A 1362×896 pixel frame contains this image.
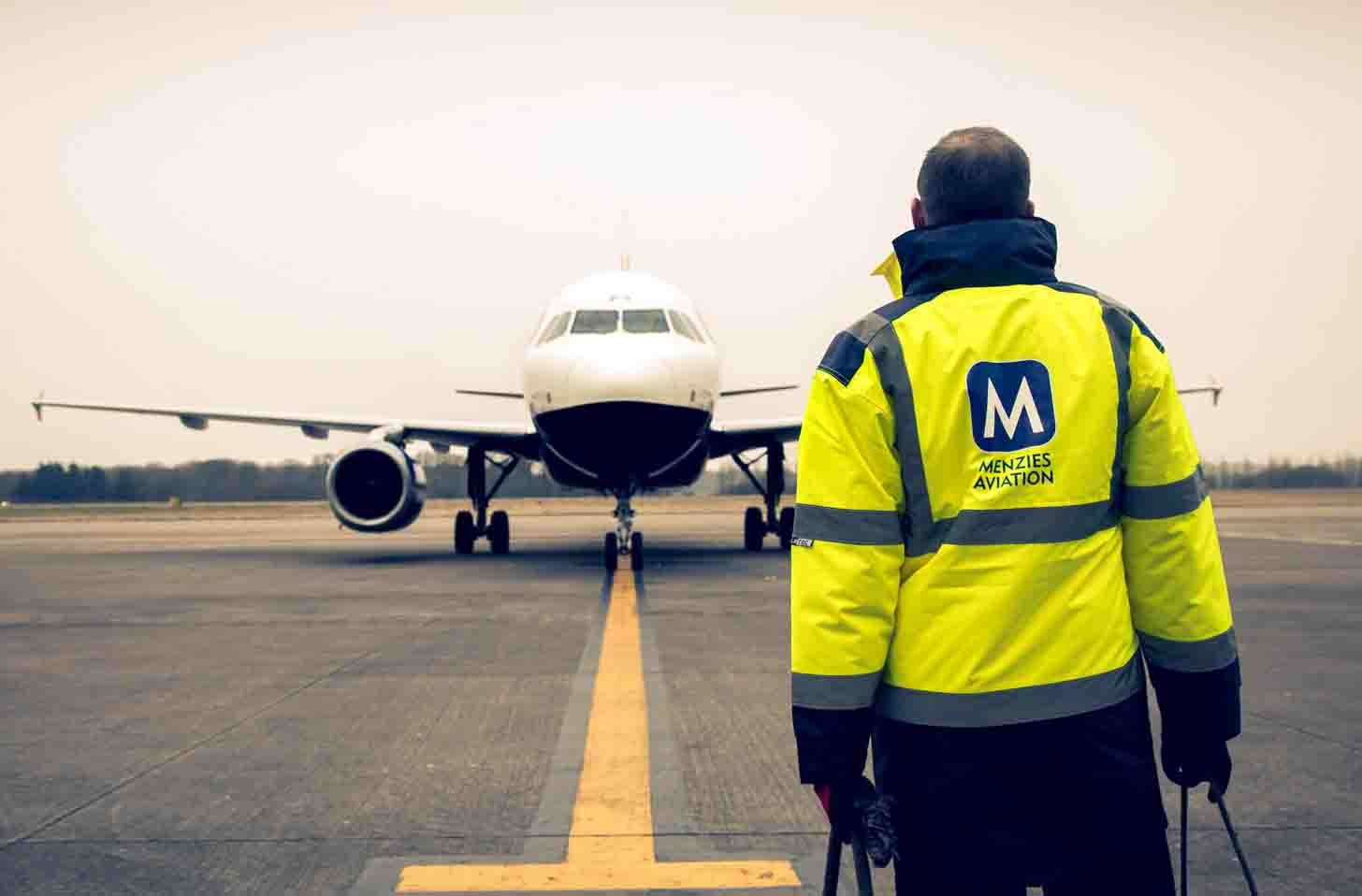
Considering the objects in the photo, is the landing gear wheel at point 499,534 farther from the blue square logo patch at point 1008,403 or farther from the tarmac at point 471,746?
the blue square logo patch at point 1008,403

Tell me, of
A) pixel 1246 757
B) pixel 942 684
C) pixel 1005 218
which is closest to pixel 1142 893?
pixel 942 684

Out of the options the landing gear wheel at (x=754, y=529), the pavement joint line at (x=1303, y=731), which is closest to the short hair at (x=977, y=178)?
the pavement joint line at (x=1303, y=731)

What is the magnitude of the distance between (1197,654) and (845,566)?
0.67 m

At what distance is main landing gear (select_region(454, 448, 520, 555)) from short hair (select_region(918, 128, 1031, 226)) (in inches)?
629

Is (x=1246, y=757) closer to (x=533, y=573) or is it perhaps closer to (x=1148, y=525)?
(x=1148, y=525)

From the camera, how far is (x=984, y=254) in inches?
92.0

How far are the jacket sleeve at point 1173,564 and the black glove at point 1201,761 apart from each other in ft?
0.06

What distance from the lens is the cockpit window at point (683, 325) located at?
1473 centimetres

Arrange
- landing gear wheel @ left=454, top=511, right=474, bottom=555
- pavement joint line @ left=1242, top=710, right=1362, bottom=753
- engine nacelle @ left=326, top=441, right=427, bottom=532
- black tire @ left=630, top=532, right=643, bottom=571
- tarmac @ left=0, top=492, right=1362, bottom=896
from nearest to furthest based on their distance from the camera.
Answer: tarmac @ left=0, top=492, right=1362, bottom=896 → pavement joint line @ left=1242, top=710, right=1362, bottom=753 → black tire @ left=630, top=532, right=643, bottom=571 → engine nacelle @ left=326, top=441, right=427, bottom=532 → landing gear wheel @ left=454, top=511, right=474, bottom=555

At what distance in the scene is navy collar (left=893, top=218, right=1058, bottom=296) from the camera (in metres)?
2.34

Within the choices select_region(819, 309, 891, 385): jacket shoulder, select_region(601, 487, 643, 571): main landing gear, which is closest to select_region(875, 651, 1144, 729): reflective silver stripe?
select_region(819, 309, 891, 385): jacket shoulder

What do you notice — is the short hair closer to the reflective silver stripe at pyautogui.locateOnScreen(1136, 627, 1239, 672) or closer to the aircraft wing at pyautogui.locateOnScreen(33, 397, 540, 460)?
the reflective silver stripe at pyautogui.locateOnScreen(1136, 627, 1239, 672)

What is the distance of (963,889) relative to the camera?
2.24 meters

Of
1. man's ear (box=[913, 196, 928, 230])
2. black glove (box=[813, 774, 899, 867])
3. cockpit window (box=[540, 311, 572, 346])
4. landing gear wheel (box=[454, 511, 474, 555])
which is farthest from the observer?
landing gear wheel (box=[454, 511, 474, 555])
